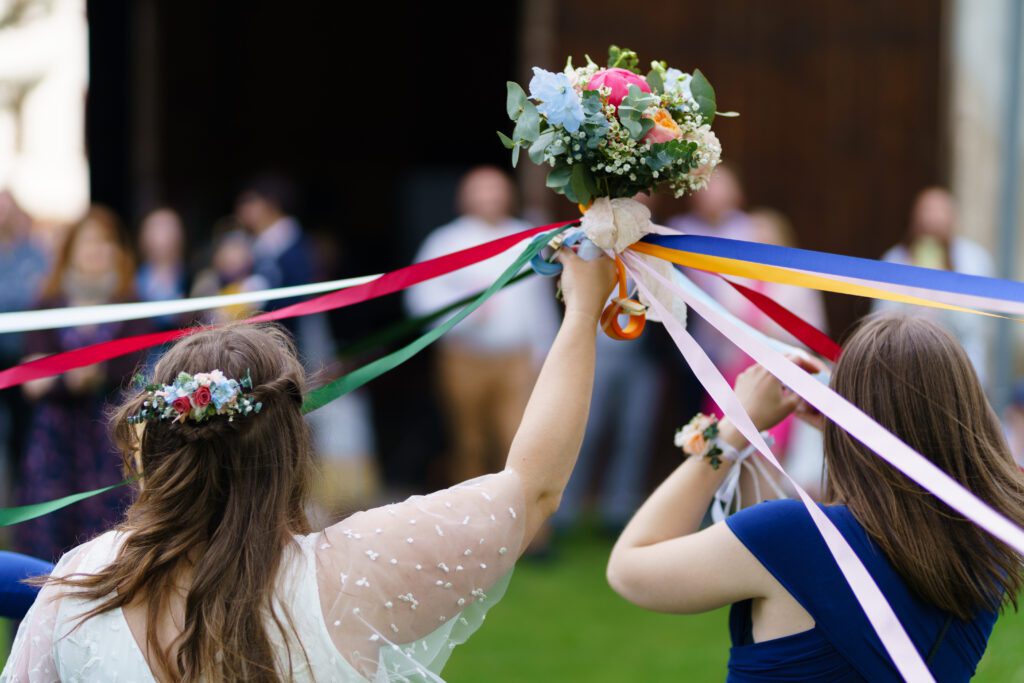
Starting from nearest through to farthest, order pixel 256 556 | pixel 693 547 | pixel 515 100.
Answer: pixel 256 556 < pixel 693 547 < pixel 515 100

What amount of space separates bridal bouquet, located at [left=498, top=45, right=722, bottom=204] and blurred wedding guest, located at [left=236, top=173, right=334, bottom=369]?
173 inches

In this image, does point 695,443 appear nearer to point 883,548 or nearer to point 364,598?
point 883,548

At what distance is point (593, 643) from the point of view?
17.2 ft

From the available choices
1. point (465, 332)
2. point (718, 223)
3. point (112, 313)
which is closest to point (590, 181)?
point (112, 313)

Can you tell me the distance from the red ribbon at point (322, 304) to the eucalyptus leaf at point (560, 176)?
0.46ft

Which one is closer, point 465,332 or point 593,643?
point 593,643

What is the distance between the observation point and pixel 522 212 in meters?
7.64

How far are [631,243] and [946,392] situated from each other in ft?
2.00

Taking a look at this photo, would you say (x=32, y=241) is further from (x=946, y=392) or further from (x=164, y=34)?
(x=946, y=392)

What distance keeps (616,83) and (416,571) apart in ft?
3.19

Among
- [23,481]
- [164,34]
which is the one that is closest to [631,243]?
[23,481]

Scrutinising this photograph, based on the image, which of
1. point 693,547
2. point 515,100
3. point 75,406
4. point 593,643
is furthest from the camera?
point 593,643

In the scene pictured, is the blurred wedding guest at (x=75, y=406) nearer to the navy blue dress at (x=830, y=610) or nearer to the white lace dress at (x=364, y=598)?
the white lace dress at (x=364, y=598)

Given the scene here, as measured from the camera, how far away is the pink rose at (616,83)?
2.29m
